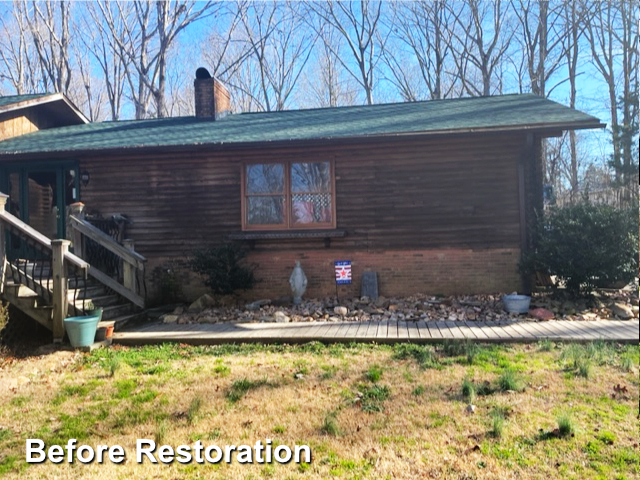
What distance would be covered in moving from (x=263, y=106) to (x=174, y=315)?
20029mm

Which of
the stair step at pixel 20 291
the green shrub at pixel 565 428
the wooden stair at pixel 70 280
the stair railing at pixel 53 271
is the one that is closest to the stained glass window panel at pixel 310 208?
the wooden stair at pixel 70 280

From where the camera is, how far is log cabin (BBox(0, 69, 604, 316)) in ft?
28.2

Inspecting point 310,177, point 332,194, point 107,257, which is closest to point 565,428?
point 332,194

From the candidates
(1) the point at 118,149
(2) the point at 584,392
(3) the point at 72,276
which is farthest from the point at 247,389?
(1) the point at 118,149

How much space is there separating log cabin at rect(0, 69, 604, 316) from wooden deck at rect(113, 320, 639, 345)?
232 centimetres

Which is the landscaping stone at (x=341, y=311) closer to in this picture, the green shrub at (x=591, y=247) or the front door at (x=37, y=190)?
the green shrub at (x=591, y=247)

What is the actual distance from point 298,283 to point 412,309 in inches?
86.9

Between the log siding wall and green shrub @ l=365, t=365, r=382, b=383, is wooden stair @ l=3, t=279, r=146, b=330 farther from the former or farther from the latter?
green shrub @ l=365, t=365, r=382, b=383

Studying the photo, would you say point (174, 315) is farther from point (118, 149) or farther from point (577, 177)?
point (577, 177)

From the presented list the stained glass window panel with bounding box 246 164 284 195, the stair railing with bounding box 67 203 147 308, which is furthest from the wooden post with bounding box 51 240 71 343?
the stained glass window panel with bounding box 246 164 284 195

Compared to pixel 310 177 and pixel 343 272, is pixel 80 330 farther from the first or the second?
pixel 310 177

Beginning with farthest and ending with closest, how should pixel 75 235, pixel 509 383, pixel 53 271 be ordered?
pixel 75 235
pixel 53 271
pixel 509 383

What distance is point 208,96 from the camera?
11.5m

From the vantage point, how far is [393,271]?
882 centimetres
